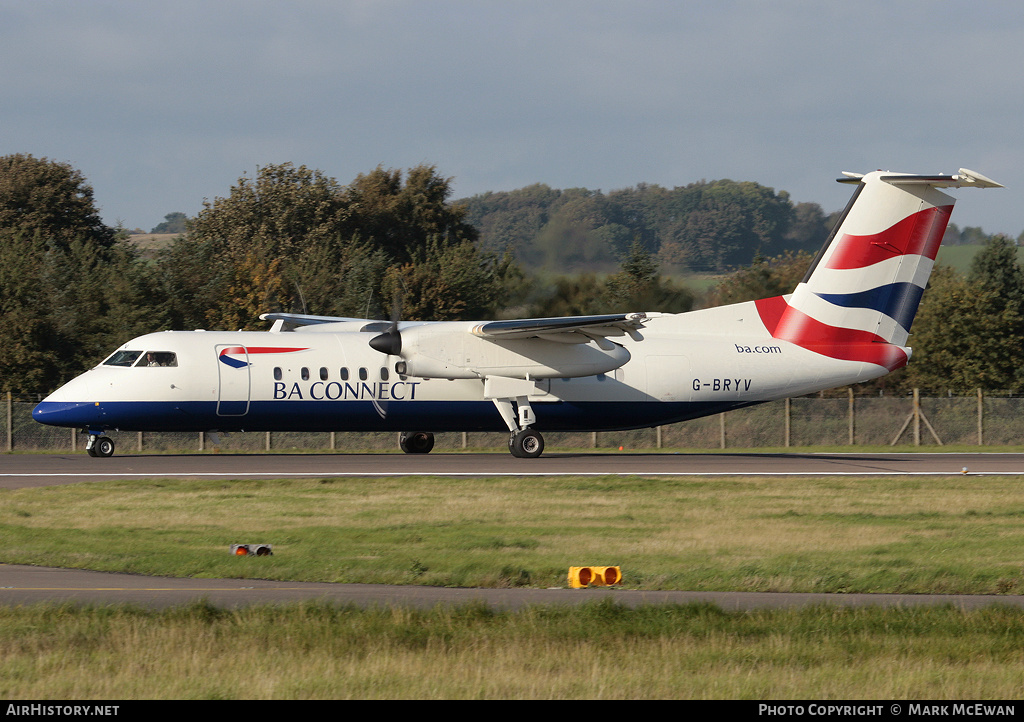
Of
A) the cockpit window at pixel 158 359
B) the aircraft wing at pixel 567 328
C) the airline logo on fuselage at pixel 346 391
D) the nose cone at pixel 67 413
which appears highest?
the aircraft wing at pixel 567 328

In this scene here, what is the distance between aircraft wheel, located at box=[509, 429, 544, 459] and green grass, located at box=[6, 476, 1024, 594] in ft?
15.9

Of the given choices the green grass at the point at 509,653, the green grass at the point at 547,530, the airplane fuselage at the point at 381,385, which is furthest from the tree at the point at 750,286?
the green grass at the point at 509,653

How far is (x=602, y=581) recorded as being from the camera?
12039mm

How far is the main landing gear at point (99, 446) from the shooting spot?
89.2 feet

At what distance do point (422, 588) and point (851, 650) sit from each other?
4.68 meters

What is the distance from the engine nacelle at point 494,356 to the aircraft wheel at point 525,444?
5.00ft

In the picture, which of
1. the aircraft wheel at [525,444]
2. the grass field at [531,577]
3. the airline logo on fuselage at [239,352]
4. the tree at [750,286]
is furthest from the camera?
the tree at [750,286]

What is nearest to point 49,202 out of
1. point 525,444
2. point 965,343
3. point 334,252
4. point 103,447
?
point 334,252

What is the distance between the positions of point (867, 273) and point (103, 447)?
1982cm

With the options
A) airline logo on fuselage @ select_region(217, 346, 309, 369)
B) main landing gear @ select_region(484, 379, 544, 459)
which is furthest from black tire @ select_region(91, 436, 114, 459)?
main landing gear @ select_region(484, 379, 544, 459)

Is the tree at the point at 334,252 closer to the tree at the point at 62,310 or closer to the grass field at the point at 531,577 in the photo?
the tree at the point at 62,310

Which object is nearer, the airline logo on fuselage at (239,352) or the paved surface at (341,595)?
the paved surface at (341,595)

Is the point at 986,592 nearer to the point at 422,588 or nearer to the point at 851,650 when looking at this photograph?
the point at 851,650

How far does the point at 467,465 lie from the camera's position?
26078 mm
